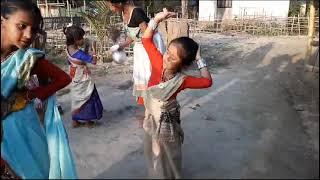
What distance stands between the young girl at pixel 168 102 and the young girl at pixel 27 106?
0.71 m

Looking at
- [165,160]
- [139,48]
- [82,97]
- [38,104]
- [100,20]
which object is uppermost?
[100,20]

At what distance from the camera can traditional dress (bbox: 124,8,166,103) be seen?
340 centimetres

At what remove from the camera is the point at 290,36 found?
12.9 meters

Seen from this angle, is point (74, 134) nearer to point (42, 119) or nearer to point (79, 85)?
point (79, 85)

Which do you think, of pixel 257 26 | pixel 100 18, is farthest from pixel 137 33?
pixel 257 26

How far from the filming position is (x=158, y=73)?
2.80m

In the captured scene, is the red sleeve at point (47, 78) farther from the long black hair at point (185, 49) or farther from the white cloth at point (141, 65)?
the white cloth at point (141, 65)

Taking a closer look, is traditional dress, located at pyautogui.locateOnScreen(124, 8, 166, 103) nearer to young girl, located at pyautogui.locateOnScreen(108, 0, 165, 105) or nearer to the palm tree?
young girl, located at pyautogui.locateOnScreen(108, 0, 165, 105)

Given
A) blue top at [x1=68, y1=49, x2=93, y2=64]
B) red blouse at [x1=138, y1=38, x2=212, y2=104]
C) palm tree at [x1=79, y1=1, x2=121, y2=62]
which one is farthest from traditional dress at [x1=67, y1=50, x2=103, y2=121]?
palm tree at [x1=79, y1=1, x2=121, y2=62]

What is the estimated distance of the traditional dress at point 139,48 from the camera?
3402 mm

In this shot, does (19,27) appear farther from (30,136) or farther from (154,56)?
(154,56)

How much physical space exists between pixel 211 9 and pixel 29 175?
15.3 meters

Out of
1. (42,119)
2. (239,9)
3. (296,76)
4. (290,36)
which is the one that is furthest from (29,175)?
(239,9)

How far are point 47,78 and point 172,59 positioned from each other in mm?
791
